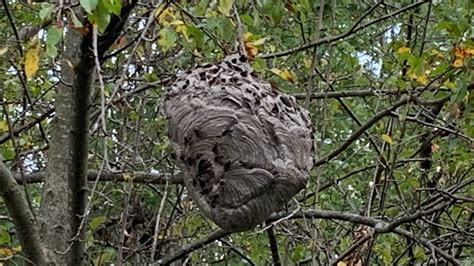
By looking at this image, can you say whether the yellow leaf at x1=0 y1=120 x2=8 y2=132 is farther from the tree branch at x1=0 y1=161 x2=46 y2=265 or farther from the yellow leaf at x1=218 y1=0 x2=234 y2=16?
the yellow leaf at x1=218 y1=0 x2=234 y2=16

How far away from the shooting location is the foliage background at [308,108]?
269 cm

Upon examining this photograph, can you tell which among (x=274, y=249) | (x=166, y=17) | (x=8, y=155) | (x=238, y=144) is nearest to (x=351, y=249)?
(x=274, y=249)

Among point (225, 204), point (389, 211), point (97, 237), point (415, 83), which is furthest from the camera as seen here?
point (97, 237)

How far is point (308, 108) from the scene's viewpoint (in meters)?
2.75

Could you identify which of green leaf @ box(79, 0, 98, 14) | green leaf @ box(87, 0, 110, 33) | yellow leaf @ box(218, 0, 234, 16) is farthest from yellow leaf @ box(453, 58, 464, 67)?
green leaf @ box(79, 0, 98, 14)

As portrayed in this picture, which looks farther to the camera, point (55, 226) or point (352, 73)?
point (352, 73)

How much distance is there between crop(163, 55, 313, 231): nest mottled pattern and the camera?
5.49ft

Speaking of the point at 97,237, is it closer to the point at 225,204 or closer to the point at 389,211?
the point at 389,211

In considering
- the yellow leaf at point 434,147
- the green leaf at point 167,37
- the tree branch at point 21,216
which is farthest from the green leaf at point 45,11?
the yellow leaf at point 434,147

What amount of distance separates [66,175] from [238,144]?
106 centimetres

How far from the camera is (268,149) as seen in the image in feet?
5.62

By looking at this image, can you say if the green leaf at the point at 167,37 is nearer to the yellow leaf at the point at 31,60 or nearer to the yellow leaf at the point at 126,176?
the yellow leaf at the point at 31,60

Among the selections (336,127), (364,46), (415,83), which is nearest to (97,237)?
(336,127)

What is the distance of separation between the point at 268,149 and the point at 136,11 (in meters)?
1.66
